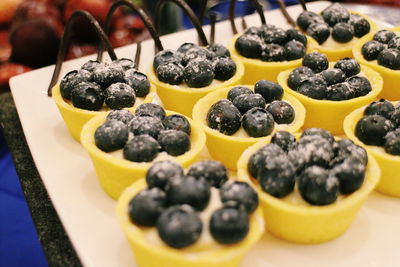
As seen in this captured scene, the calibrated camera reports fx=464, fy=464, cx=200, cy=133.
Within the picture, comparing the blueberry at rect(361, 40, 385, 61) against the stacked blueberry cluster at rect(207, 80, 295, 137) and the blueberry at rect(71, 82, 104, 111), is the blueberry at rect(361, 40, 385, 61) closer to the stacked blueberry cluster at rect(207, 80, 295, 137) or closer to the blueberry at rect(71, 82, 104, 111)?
the stacked blueberry cluster at rect(207, 80, 295, 137)

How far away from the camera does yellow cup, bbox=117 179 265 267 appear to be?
999mm

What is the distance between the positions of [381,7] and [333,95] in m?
1.36

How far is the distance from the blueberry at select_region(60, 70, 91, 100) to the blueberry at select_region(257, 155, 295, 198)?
0.76 meters

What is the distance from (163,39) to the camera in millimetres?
2275

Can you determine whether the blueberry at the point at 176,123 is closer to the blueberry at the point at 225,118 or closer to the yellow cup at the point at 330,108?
the blueberry at the point at 225,118

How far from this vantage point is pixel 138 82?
1621mm

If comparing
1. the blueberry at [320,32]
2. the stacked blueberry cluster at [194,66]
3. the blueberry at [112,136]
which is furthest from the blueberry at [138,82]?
the blueberry at [320,32]

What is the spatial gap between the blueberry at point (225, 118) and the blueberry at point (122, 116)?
0.86 feet

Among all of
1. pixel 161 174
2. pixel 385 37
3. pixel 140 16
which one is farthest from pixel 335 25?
pixel 161 174

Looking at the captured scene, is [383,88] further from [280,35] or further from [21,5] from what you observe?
[21,5]

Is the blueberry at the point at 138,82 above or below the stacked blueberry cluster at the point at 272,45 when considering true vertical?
above

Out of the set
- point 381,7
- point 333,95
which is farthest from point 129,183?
point 381,7

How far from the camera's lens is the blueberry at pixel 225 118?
57.0 inches

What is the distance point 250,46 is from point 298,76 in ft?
0.97
